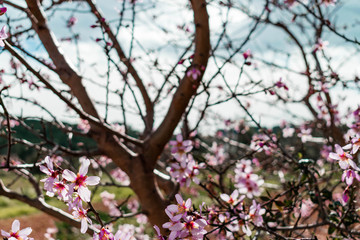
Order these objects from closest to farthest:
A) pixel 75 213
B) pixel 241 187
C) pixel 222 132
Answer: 1. pixel 75 213
2. pixel 241 187
3. pixel 222 132

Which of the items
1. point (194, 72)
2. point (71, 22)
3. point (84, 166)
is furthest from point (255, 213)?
point (71, 22)

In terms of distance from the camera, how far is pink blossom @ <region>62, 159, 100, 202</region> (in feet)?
3.55

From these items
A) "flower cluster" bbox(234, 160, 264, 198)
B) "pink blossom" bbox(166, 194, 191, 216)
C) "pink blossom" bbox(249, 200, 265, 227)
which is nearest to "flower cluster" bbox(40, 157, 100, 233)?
"pink blossom" bbox(166, 194, 191, 216)

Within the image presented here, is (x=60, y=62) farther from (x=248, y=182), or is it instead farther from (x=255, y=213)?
(x=255, y=213)

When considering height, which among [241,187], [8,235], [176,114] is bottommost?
[8,235]

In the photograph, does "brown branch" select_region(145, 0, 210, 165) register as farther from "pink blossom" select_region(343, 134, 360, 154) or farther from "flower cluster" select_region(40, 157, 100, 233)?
"flower cluster" select_region(40, 157, 100, 233)

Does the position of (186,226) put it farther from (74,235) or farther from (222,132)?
(74,235)

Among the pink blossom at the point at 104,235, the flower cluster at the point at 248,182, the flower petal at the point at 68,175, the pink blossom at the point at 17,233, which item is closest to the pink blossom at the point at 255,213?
the flower cluster at the point at 248,182

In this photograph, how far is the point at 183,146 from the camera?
198cm

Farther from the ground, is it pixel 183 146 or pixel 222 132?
pixel 222 132

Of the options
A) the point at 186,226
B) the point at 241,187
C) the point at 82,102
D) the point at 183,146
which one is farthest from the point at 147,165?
the point at 186,226

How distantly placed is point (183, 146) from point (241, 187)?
0.44m

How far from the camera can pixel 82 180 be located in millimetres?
1127

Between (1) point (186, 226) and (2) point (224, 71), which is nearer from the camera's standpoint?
(1) point (186, 226)
